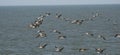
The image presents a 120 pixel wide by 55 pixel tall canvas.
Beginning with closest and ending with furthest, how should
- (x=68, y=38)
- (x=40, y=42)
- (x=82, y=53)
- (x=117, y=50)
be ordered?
(x=82, y=53) → (x=117, y=50) → (x=40, y=42) → (x=68, y=38)

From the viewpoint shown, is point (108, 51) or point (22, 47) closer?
point (108, 51)

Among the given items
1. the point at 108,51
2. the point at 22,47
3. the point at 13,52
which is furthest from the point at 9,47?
the point at 108,51

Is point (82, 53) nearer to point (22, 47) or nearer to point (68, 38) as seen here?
point (22, 47)

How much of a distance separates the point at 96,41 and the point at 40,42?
31.9 ft

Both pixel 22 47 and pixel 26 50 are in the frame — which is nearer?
pixel 26 50

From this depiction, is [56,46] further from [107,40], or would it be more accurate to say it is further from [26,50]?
[107,40]

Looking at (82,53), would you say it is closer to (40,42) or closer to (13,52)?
(13,52)

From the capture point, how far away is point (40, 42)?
7531cm

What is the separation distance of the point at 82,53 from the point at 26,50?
9.34 meters

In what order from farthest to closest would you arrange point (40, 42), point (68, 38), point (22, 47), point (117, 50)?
point (68, 38)
point (40, 42)
point (22, 47)
point (117, 50)

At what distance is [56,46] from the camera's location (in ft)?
229

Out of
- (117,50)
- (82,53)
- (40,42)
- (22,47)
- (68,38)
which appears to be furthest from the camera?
(68,38)

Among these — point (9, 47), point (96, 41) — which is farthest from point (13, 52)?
point (96, 41)

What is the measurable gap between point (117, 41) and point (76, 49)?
1182 cm
